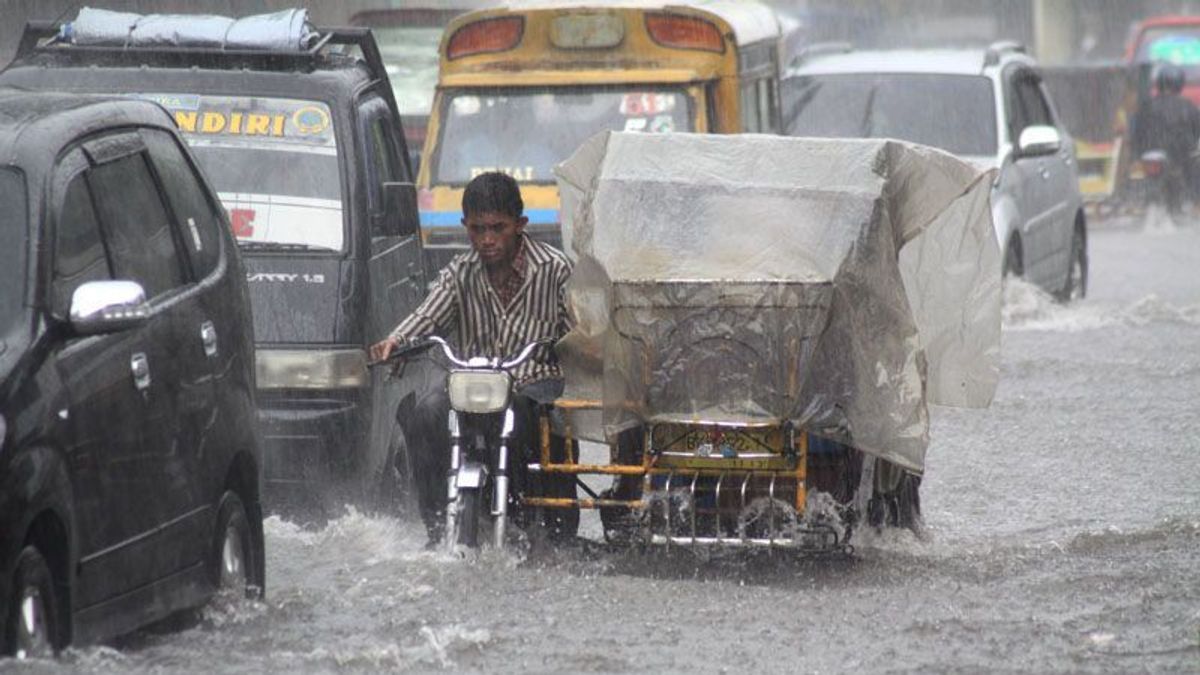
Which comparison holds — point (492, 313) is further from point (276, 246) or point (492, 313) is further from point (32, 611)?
point (32, 611)

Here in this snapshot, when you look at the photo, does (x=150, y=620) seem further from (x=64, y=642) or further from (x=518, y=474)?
(x=518, y=474)

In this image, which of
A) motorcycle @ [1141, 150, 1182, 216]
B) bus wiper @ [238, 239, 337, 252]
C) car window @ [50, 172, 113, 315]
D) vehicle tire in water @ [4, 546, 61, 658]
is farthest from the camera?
motorcycle @ [1141, 150, 1182, 216]

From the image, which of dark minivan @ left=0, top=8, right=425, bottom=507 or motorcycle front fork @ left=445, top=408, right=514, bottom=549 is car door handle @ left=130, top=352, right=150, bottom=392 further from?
dark minivan @ left=0, top=8, right=425, bottom=507

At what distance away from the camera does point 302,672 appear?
22.8ft

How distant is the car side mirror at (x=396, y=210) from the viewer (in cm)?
1083

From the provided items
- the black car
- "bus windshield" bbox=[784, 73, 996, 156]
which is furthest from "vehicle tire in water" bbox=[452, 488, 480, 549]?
"bus windshield" bbox=[784, 73, 996, 156]

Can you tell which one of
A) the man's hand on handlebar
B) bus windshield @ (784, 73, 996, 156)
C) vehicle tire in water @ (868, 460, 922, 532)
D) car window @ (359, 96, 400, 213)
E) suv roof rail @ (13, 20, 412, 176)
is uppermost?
suv roof rail @ (13, 20, 412, 176)

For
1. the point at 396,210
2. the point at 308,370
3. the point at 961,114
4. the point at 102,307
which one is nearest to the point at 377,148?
the point at 396,210

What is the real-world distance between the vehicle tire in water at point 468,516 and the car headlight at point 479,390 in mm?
290

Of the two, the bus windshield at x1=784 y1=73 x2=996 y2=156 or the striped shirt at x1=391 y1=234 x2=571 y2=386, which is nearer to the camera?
the striped shirt at x1=391 y1=234 x2=571 y2=386

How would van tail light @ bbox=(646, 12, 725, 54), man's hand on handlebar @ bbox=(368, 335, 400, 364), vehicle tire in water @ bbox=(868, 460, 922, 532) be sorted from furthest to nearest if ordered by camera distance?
van tail light @ bbox=(646, 12, 725, 54) → vehicle tire in water @ bbox=(868, 460, 922, 532) → man's hand on handlebar @ bbox=(368, 335, 400, 364)

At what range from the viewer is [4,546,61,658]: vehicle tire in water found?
5922 millimetres

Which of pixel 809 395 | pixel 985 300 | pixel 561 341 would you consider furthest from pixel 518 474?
pixel 985 300

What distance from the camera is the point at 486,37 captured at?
15828 mm
